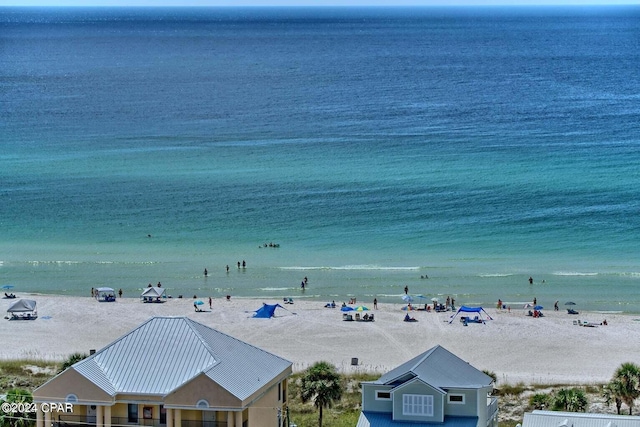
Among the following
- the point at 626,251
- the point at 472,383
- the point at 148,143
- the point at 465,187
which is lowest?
the point at 472,383

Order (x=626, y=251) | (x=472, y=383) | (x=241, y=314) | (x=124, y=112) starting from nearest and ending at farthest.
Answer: (x=472, y=383) → (x=241, y=314) → (x=626, y=251) → (x=124, y=112)

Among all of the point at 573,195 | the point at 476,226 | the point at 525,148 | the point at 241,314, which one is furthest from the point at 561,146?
the point at 241,314

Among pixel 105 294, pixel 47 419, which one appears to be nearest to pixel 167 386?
pixel 47 419

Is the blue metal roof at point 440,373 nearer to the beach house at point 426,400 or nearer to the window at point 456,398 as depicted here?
the beach house at point 426,400

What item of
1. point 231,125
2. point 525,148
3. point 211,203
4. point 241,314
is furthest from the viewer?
point 231,125

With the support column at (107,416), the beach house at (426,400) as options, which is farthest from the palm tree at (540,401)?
the support column at (107,416)

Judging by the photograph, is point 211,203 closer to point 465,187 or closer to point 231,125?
point 465,187

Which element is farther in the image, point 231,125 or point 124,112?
point 124,112
